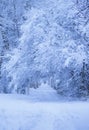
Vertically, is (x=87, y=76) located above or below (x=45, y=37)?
below

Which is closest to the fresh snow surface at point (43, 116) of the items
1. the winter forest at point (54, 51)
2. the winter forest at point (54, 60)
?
the winter forest at point (54, 60)

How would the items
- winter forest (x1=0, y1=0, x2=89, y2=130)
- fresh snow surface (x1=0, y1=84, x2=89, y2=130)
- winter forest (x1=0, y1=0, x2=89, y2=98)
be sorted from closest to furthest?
fresh snow surface (x1=0, y1=84, x2=89, y2=130), winter forest (x1=0, y1=0, x2=89, y2=130), winter forest (x1=0, y1=0, x2=89, y2=98)

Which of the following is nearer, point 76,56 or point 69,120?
point 69,120

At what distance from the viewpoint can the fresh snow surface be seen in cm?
1100

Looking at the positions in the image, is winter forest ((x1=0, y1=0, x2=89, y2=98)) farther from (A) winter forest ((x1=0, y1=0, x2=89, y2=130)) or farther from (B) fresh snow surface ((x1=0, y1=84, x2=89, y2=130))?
(B) fresh snow surface ((x1=0, y1=84, x2=89, y2=130))

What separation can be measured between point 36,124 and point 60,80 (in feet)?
11.7

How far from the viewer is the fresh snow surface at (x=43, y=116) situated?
1100 cm

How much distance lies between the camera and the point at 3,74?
1670 cm

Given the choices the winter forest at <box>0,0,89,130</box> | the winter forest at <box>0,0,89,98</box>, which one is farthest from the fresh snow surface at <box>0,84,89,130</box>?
the winter forest at <box>0,0,89,98</box>

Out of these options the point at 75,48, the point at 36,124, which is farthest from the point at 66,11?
the point at 36,124

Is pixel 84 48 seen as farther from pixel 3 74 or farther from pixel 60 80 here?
pixel 3 74

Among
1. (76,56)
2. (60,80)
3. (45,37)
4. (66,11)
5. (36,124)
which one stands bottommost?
(36,124)

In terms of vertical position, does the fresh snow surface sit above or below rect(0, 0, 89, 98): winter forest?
below

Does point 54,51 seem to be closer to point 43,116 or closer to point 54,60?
point 54,60
